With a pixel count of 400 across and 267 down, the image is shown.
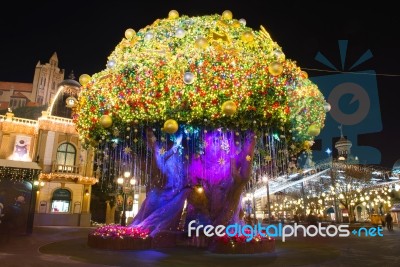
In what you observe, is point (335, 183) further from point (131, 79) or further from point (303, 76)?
point (131, 79)

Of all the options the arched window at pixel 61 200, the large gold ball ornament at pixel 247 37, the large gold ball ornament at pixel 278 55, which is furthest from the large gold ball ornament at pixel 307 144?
the arched window at pixel 61 200

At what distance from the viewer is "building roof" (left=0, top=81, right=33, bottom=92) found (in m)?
69.1

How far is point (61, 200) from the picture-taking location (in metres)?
28.8

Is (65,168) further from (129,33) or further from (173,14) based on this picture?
(173,14)

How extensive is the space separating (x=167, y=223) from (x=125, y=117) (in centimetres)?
419

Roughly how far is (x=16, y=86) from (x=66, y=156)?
50.8 meters

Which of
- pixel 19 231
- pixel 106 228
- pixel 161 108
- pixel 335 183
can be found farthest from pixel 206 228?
pixel 335 183

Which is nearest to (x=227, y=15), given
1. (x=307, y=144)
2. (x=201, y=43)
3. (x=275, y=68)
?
(x=201, y=43)

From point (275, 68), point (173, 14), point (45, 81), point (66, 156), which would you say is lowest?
point (275, 68)

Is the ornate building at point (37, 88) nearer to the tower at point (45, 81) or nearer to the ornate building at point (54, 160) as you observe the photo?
the tower at point (45, 81)

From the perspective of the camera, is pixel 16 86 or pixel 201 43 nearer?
pixel 201 43

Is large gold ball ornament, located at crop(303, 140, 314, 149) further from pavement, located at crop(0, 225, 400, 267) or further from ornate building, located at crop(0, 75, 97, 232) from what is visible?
ornate building, located at crop(0, 75, 97, 232)

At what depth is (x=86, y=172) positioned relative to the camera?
30172mm

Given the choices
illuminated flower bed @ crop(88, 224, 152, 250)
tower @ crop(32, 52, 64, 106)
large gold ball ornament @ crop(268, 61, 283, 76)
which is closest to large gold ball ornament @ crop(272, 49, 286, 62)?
large gold ball ornament @ crop(268, 61, 283, 76)
